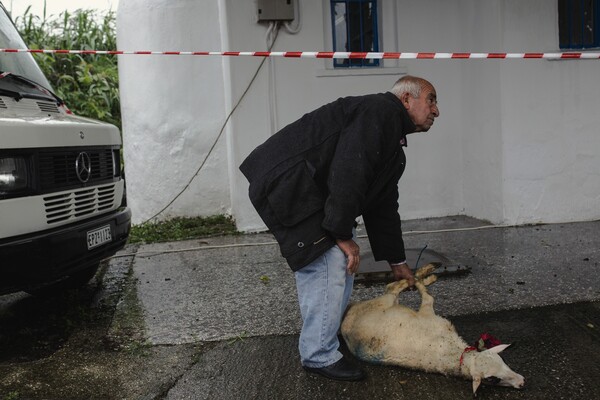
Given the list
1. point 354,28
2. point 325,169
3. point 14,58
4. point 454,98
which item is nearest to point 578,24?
point 454,98

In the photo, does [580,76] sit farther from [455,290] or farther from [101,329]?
[101,329]

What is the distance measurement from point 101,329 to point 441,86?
4.89 metres

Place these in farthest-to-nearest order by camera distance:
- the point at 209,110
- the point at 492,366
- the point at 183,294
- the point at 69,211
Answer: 1. the point at 209,110
2. the point at 183,294
3. the point at 69,211
4. the point at 492,366

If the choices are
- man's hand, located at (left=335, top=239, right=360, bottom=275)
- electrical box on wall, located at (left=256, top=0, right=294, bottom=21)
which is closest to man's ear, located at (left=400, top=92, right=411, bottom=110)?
man's hand, located at (left=335, top=239, right=360, bottom=275)

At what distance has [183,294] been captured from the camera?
495cm

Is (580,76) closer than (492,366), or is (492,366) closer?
(492,366)

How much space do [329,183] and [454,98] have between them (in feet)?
16.1

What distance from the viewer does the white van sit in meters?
3.52

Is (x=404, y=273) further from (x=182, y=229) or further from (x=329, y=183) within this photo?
(x=182, y=229)

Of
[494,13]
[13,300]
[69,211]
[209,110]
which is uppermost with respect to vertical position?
[494,13]

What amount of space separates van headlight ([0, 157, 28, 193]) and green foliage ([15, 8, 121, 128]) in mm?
8445

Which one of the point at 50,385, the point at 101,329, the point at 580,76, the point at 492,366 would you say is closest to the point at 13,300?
the point at 101,329

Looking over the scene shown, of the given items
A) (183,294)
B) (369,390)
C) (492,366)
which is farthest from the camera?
(183,294)

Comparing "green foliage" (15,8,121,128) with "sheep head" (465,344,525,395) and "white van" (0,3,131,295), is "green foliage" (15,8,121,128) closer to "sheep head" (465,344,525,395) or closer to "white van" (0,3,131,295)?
"white van" (0,3,131,295)
